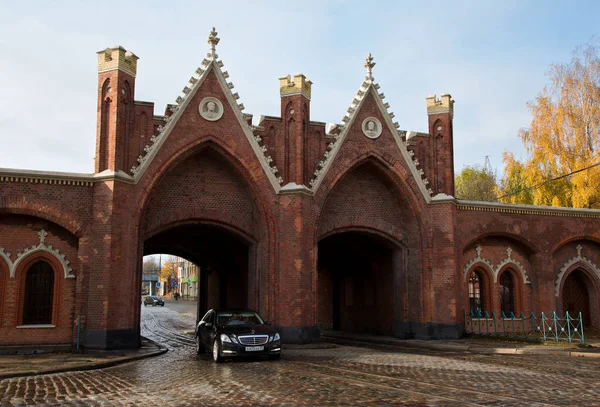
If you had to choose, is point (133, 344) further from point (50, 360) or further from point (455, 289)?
point (455, 289)

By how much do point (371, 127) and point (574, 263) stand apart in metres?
11.4

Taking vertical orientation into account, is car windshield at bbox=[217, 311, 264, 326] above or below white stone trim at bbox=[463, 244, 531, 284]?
below

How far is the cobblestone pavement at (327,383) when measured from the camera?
9633mm

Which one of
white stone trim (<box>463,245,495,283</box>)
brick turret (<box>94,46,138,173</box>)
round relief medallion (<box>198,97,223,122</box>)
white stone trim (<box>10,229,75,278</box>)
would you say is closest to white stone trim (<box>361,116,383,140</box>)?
round relief medallion (<box>198,97,223,122</box>)

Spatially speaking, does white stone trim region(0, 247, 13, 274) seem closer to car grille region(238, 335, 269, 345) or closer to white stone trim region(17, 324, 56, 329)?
white stone trim region(17, 324, 56, 329)

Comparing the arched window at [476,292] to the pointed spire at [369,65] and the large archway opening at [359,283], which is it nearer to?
the large archway opening at [359,283]

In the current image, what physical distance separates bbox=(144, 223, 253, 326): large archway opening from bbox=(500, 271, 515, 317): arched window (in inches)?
431

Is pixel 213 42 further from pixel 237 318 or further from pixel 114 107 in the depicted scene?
pixel 237 318

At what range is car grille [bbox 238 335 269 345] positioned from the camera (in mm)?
15562

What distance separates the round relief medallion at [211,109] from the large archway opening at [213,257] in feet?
17.5

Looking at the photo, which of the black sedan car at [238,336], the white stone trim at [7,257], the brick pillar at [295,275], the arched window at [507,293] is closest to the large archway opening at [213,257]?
the brick pillar at [295,275]

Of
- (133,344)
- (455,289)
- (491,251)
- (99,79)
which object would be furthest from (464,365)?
(99,79)

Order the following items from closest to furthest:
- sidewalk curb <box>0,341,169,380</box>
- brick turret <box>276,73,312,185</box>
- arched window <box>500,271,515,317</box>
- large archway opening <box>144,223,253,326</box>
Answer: sidewalk curb <box>0,341,169,380</box> → brick turret <box>276,73,312,185</box> → arched window <box>500,271,515,317</box> → large archway opening <box>144,223,253,326</box>

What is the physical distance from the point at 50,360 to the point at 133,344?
3.42 metres
